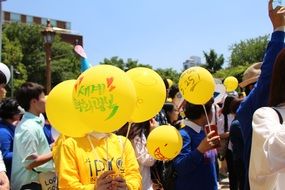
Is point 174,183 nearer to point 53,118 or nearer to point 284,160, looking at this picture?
point 53,118

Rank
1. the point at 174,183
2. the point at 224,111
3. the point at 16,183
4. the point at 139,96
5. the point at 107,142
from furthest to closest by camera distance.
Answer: the point at 224,111 → the point at 16,183 → the point at 174,183 → the point at 139,96 → the point at 107,142

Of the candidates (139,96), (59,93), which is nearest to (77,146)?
(59,93)

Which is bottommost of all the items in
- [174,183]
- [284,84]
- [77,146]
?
[174,183]

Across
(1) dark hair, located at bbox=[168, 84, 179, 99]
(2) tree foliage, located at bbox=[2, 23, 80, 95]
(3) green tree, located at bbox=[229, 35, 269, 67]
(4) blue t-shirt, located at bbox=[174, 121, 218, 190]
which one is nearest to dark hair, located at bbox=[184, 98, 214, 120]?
(4) blue t-shirt, located at bbox=[174, 121, 218, 190]

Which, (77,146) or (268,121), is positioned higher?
(268,121)

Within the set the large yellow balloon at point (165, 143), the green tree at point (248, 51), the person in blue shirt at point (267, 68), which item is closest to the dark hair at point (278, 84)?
the person in blue shirt at point (267, 68)

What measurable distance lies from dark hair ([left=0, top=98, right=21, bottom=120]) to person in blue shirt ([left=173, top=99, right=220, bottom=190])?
2.13 meters

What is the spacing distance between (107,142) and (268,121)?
111 centimetres

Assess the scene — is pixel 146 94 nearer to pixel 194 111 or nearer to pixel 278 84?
pixel 194 111

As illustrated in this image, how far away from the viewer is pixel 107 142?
2695mm

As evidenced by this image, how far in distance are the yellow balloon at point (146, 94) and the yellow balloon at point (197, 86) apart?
0.40 meters

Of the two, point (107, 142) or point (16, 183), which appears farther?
point (16, 183)

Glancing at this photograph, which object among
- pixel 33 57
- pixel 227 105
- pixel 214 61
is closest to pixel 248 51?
pixel 214 61

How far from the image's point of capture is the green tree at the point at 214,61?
52.5 metres
